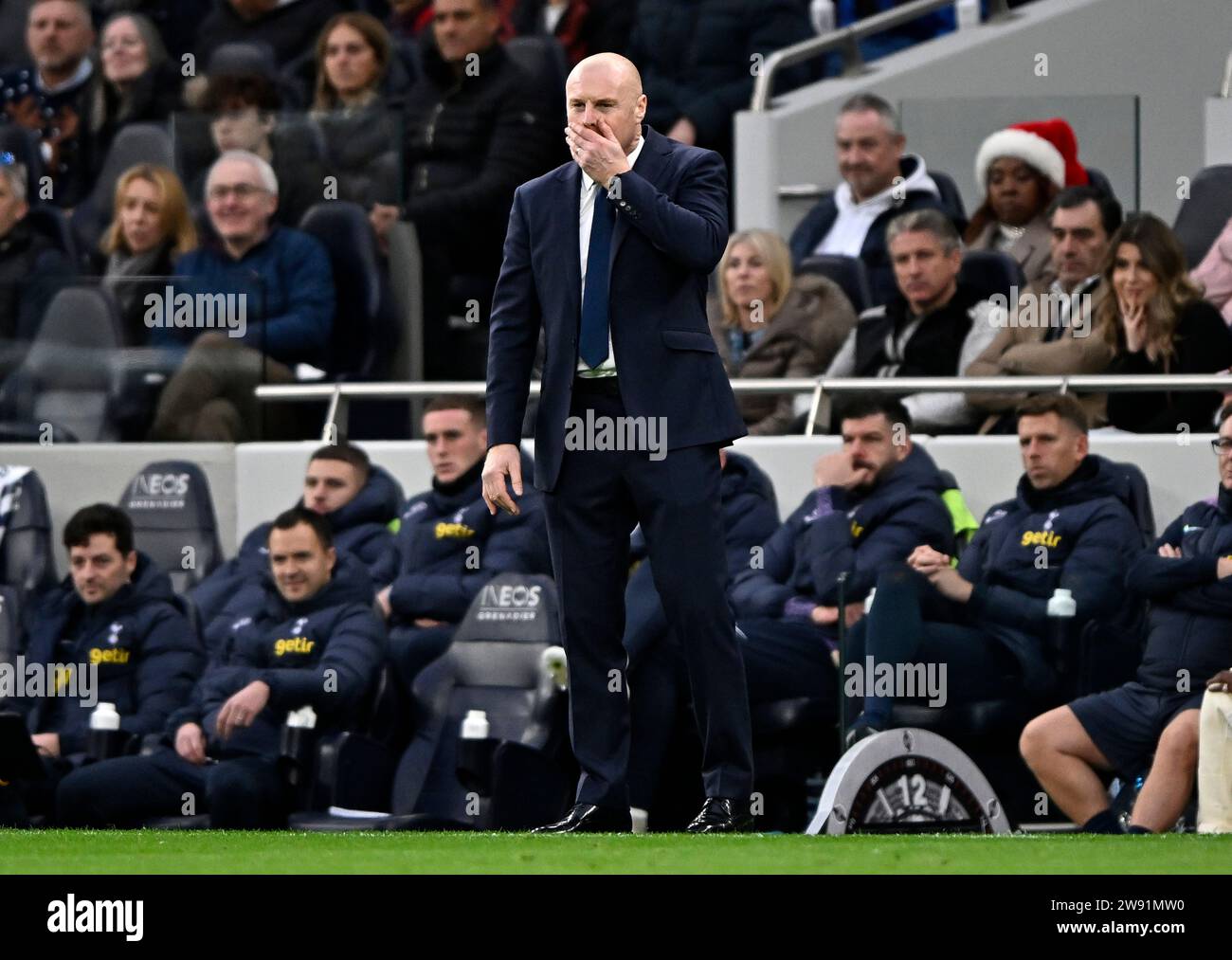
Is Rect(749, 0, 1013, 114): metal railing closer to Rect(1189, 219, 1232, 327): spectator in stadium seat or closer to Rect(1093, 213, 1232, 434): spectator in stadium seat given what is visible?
Rect(1189, 219, 1232, 327): spectator in stadium seat

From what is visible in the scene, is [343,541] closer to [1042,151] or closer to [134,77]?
[1042,151]

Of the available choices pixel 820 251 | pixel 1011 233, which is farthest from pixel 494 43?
pixel 1011 233

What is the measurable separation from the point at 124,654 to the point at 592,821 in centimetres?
407

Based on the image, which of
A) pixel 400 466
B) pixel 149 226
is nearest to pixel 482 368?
pixel 400 466

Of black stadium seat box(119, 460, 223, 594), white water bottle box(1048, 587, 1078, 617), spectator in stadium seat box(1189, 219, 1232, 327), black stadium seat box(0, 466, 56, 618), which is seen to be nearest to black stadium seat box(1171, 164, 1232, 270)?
spectator in stadium seat box(1189, 219, 1232, 327)

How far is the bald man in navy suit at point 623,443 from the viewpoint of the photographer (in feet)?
20.7

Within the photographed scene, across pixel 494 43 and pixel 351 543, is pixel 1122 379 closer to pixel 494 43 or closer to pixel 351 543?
pixel 351 543

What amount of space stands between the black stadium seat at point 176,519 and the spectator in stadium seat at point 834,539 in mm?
2398

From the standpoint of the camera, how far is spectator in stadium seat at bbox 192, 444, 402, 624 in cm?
1035

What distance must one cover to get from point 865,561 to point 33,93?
6587mm

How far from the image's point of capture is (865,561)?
9070 mm

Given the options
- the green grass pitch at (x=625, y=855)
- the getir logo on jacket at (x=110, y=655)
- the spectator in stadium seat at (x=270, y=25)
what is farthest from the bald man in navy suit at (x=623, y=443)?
the spectator in stadium seat at (x=270, y=25)

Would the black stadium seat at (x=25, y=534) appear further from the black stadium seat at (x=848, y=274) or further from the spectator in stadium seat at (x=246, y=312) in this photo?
the black stadium seat at (x=848, y=274)
